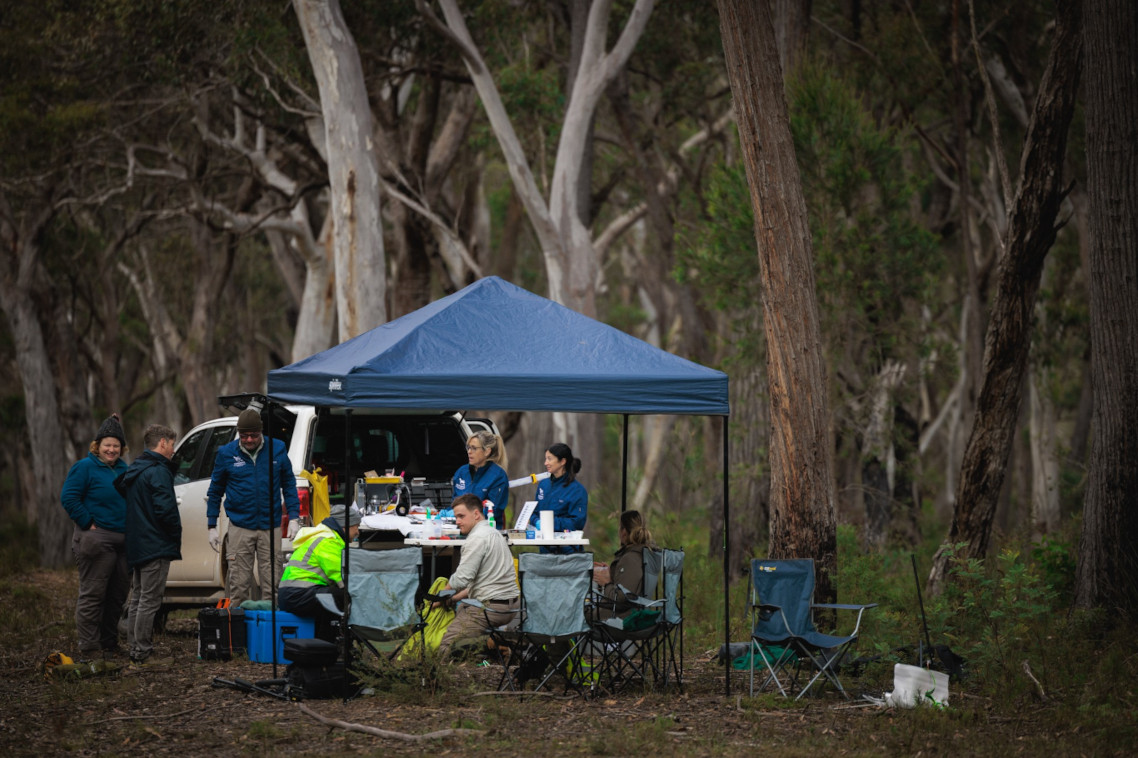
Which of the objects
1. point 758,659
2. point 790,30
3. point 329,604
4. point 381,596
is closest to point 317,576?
point 329,604

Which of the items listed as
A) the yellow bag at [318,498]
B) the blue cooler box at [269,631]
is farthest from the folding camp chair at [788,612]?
the yellow bag at [318,498]

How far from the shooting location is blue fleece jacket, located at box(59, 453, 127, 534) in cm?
910

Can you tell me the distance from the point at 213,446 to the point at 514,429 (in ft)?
36.0

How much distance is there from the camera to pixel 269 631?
8562mm

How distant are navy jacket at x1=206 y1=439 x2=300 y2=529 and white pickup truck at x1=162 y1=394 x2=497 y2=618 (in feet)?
2.14

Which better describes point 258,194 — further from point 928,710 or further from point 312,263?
point 928,710

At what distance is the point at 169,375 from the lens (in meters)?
28.7

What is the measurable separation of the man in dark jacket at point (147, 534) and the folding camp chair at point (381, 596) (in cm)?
225

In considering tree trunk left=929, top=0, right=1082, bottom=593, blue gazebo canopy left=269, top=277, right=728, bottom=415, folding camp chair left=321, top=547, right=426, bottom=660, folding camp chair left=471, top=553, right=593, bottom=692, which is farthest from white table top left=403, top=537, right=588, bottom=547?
tree trunk left=929, top=0, right=1082, bottom=593

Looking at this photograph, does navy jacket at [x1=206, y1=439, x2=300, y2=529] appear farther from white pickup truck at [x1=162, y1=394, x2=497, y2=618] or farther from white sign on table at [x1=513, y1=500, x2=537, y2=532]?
white sign on table at [x1=513, y1=500, x2=537, y2=532]

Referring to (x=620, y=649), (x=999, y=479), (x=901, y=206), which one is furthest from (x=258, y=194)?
(x=620, y=649)

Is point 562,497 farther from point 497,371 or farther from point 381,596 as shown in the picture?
point 381,596

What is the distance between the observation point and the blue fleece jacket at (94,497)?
9102 mm

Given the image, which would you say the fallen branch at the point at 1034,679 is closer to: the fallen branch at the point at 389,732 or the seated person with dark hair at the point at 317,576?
the fallen branch at the point at 389,732
